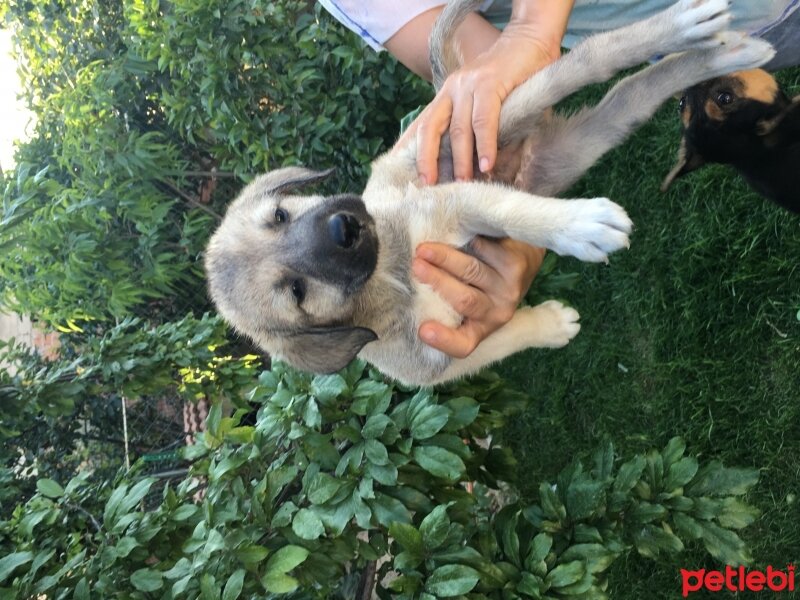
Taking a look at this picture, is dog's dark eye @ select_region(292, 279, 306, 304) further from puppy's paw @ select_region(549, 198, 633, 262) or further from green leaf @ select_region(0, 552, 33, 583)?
green leaf @ select_region(0, 552, 33, 583)

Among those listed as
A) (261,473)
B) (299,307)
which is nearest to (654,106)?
(299,307)

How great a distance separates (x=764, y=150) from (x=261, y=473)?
2371 mm

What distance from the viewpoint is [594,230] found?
1868 millimetres

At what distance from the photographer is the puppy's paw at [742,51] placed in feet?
6.50

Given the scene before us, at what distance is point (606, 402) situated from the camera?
12.7ft

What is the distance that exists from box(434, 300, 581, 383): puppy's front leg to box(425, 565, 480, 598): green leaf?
81 cm

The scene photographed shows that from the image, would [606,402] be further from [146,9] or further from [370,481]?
[146,9]

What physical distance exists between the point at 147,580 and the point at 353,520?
2.26 ft

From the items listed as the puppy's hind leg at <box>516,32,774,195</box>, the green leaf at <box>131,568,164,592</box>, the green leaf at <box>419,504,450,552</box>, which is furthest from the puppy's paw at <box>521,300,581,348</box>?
the green leaf at <box>131,568,164,592</box>

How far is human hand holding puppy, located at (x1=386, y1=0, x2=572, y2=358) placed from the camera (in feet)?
7.04

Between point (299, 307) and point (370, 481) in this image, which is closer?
point (370, 481)

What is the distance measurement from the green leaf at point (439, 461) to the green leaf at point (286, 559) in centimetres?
48

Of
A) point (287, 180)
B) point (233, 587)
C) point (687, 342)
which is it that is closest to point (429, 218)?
point (287, 180)

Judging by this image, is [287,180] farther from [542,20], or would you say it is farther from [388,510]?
[388,510]
